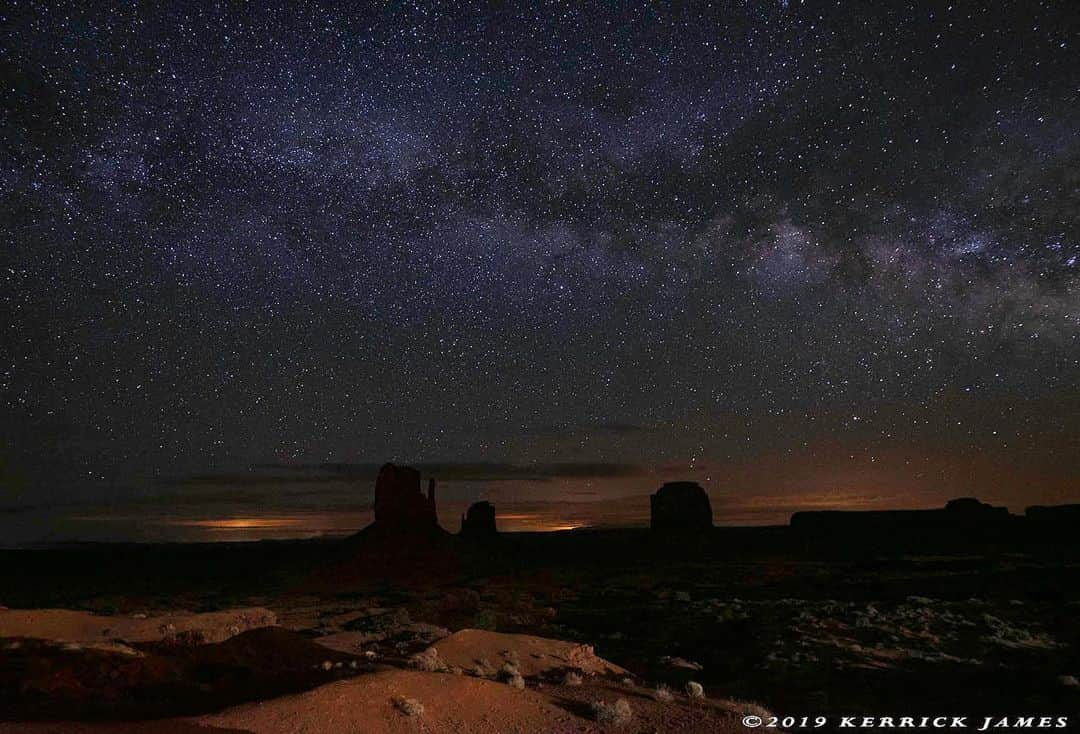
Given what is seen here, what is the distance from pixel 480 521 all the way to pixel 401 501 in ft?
120

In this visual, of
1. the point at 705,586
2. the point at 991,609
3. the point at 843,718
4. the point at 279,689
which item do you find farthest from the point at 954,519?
the point at 279,689

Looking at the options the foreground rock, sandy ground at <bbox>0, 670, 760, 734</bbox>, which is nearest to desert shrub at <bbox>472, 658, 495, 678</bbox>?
sandy ground at <bbox>0, 670, 760, 734</bbox>

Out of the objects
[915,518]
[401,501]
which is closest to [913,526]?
[915,518]

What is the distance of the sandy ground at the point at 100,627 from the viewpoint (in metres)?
16.7

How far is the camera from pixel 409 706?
1082cm

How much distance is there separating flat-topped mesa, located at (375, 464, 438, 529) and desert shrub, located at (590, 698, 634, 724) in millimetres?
51331

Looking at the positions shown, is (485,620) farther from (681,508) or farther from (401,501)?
(681,508)

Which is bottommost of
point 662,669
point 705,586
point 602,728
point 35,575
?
point 35,575

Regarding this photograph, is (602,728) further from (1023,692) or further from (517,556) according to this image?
(517,556)

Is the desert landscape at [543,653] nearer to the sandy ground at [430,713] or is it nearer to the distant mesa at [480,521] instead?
the sandy ground at [430,713]

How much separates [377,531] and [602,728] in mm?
52259

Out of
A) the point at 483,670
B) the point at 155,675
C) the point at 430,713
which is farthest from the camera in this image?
the point at 483,670

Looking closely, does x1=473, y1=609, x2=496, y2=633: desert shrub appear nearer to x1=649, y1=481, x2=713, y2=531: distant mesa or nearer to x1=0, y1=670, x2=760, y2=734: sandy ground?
x1=0, y1=670, x2=760, y2=734: sandy ground

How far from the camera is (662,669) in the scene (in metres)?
18.5
